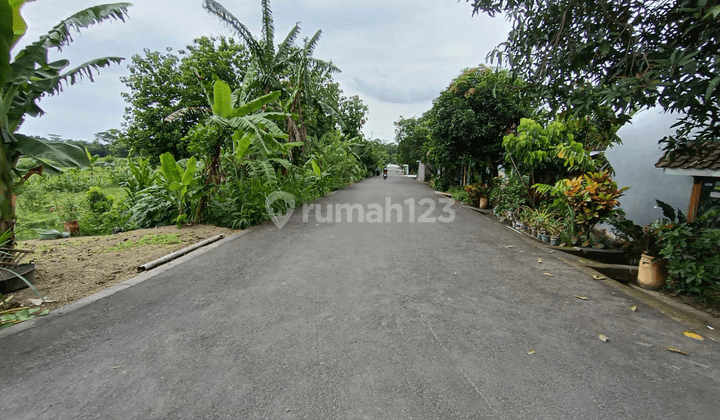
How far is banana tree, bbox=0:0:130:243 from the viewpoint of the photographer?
3.39 metres

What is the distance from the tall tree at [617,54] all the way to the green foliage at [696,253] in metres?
1.10

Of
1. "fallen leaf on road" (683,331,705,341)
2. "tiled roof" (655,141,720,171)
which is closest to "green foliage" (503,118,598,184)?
"tiled roof" (655,141,720,171)

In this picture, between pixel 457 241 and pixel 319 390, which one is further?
pixel 457 241

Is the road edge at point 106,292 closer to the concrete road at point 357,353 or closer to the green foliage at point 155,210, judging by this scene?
the concrete road at point 357,353

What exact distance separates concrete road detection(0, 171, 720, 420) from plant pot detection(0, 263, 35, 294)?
985 mm

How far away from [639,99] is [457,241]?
4335 mm

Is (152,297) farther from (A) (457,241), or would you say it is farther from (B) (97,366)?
(A) (457,241)

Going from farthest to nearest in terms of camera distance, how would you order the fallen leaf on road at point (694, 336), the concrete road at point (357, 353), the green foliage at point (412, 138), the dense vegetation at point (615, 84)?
the green foliage at point (412, 138), the fallen leaf on road at point (694, 336), the dense vegetation at point (615, 84), the concrete road at point (357, 353)

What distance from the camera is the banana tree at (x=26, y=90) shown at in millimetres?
3395

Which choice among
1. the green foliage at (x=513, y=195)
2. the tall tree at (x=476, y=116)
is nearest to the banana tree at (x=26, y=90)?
the green foliage at (x=513, y=195)

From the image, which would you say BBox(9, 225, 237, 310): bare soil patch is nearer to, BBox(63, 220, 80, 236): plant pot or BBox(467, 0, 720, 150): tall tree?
BBox(63, 220, 80, 236): plant pot

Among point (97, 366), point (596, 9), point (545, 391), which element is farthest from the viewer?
point (596, 9)

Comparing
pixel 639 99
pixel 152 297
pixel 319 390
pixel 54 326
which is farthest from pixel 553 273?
pixel 54 326

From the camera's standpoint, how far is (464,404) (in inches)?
A: 83.0
